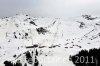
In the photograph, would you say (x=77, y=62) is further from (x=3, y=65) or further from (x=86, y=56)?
(x=3, y=65)

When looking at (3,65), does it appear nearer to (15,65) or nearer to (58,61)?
(15,65)

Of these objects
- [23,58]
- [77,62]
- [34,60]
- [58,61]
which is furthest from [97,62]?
[23,58]

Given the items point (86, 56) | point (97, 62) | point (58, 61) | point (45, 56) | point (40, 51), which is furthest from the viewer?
point (40, 51)

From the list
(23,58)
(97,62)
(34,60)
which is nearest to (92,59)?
(97,62)

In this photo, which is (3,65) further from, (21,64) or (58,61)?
(58,61)

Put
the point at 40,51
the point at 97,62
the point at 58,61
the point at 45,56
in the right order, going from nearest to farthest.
Result: the point at 97,62
the point at 58,61
the point at 45,56
the point at 40,51

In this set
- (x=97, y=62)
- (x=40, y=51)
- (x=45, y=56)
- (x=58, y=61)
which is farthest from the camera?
(x=40, y=51)

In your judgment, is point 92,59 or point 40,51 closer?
point 92,59

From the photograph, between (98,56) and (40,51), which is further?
(40,51)

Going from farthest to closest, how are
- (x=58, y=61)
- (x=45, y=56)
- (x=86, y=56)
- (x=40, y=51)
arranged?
(x=40, y=51) → (x=45, y=56) → (x=58, y=61) → (x=86, y=56)
